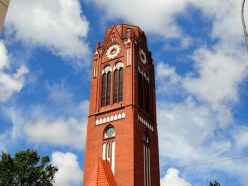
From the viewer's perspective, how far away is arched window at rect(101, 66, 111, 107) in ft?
103

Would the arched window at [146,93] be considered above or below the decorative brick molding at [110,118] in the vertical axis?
above

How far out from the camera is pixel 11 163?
28.7 m

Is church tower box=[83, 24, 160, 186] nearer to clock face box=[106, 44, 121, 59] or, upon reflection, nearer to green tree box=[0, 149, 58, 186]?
clock face box=[106, 44, 121, 59]

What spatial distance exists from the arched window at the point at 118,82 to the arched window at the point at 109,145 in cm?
301

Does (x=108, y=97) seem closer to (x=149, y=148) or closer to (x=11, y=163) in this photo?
(x=149, y=148)

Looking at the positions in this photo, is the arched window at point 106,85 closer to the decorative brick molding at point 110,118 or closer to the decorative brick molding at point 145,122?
the decorative brick molding at point 110,118

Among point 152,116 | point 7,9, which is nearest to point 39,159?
point 152,116

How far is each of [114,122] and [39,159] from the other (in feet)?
25.1

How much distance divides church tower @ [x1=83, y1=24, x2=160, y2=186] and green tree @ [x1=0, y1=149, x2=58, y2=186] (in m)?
4.02

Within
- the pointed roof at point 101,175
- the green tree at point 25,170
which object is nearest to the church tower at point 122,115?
the pointed roof at point 101,175

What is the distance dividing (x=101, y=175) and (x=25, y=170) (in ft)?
25.1

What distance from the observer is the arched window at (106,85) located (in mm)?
31275

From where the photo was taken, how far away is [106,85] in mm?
32344

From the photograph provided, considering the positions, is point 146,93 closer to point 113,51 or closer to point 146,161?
point 113,51
